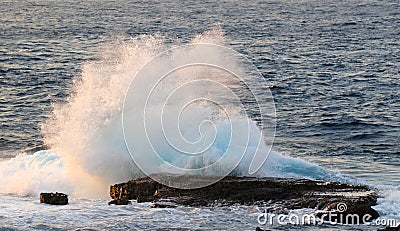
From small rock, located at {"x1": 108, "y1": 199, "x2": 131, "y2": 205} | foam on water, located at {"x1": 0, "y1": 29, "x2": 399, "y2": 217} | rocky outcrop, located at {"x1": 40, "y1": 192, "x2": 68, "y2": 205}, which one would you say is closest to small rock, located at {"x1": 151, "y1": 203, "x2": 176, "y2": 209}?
small rock, located at {"x1": 108, "y1": 199, "x2": 131, "y2": 205}

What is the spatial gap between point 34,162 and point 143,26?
38816mm

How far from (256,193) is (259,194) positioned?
0.27 feet

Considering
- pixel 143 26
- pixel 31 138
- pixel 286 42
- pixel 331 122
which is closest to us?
pixel 31 138

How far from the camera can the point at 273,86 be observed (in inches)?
1331

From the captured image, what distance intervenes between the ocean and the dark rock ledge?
1.21 ft

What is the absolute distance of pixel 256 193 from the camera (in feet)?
51.2

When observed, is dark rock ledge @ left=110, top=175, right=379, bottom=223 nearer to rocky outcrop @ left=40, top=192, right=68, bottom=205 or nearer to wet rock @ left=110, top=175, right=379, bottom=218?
wet rock @ left=110, top=175, right=379, bottom=218

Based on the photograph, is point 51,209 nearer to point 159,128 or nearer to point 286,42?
point 159,128

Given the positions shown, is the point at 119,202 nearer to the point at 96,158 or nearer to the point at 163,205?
the point at 163,205

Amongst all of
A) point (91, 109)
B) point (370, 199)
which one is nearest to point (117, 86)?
point (91, 109)

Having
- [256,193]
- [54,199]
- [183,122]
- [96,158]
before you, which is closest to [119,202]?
[54,199]

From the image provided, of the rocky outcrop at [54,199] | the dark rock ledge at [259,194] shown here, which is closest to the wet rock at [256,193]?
the dark rock ledge at [259,194]

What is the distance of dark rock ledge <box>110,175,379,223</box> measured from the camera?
1483 cm

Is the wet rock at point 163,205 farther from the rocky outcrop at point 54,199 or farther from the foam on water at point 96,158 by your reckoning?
the foam on water at point 96,158
